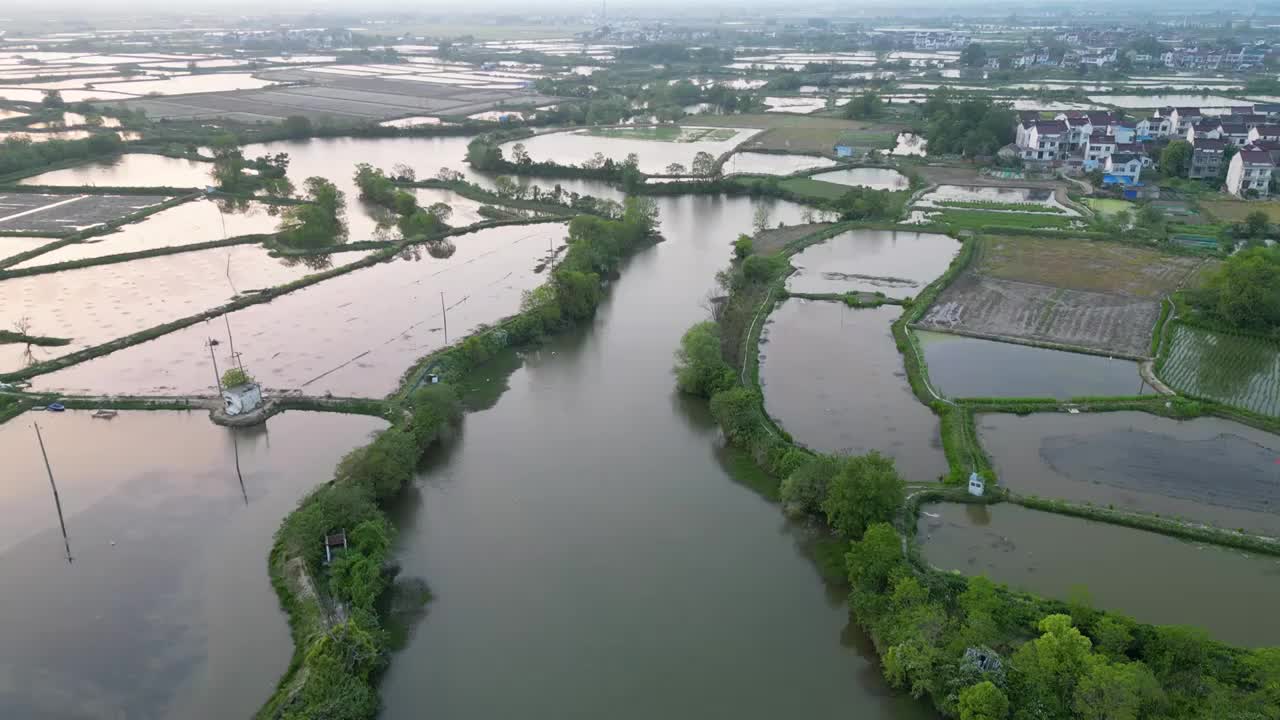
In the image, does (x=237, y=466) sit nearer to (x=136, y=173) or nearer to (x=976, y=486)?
(x=976, y=486)

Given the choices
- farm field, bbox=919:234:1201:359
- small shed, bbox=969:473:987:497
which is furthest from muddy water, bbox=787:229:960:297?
small shed, bbox=969:473:987:497

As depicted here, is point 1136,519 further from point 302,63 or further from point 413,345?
point 302,63

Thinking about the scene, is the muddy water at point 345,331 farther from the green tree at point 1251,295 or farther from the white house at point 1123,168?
the white house at point 1123,168

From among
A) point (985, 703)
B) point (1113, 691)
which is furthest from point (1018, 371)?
point (985, 703)

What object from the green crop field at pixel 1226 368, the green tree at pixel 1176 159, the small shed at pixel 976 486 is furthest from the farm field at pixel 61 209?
the green tree at pixel 1176 159

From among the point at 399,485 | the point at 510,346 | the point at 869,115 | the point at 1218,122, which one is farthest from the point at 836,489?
the point at 869,115
